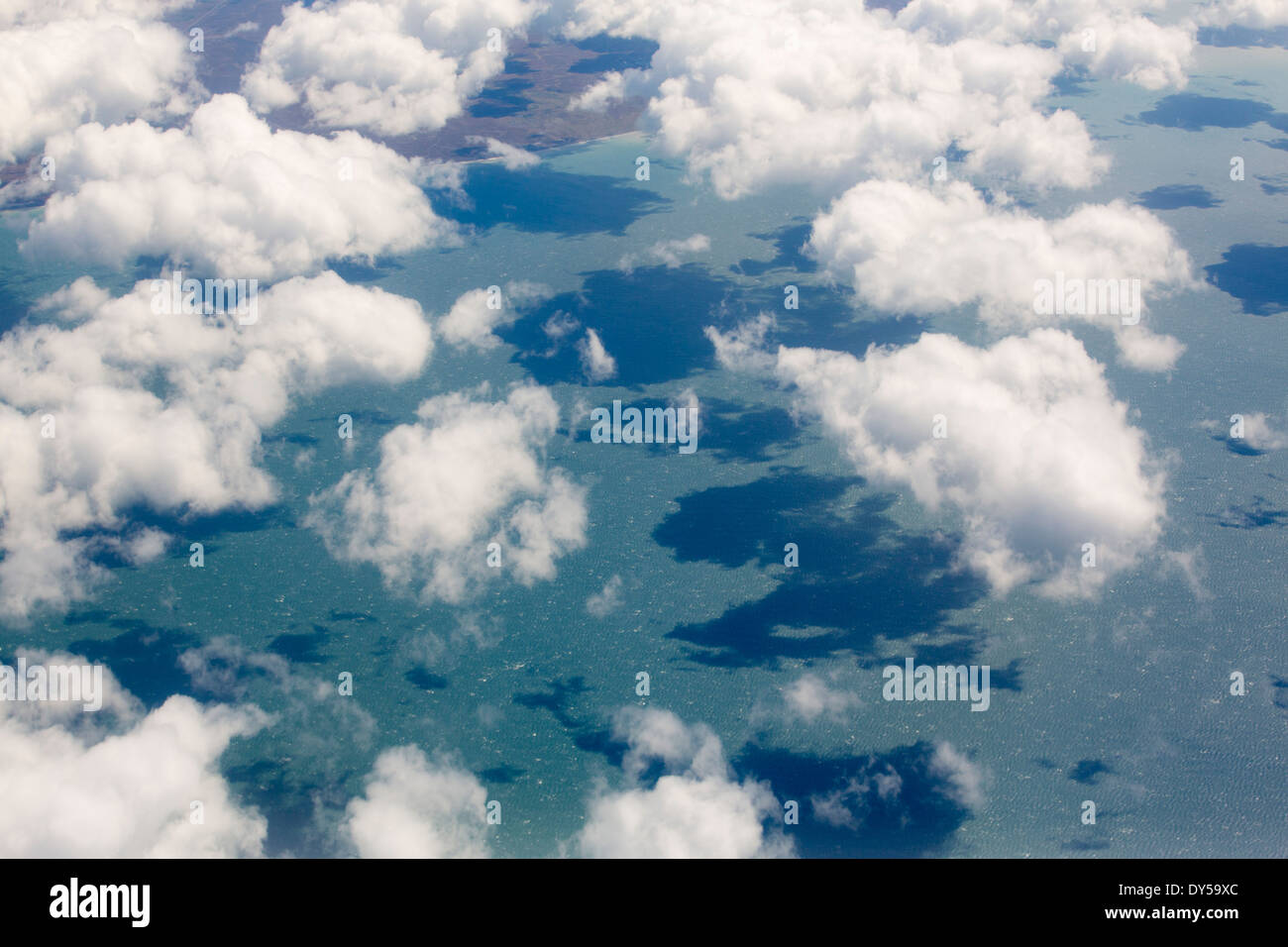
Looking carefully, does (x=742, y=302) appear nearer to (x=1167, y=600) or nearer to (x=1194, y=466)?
(x=1194, y=466)

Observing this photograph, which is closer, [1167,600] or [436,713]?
[436,713]

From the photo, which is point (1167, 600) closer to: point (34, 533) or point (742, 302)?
point (742, 302)

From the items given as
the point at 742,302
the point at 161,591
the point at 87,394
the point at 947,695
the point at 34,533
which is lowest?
the point at 947,695

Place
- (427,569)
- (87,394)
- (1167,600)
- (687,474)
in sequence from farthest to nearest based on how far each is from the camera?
(87,394)
(687,474)
(427,569)
(1167,600)

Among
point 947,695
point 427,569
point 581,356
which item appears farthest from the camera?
point 581,356

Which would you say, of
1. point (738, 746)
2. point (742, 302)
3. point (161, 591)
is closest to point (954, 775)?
point (738, 746)

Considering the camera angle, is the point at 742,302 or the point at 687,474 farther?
the point at 742,302

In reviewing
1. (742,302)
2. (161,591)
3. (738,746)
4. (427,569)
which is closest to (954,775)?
(738,746)

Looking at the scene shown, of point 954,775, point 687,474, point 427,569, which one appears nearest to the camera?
point 954,775

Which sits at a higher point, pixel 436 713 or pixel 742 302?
pixel 742 302
